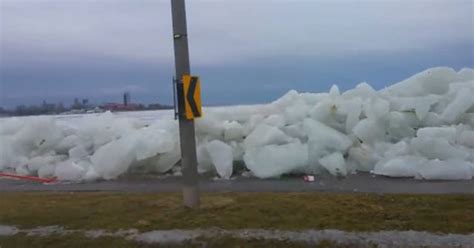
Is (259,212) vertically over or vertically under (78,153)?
under

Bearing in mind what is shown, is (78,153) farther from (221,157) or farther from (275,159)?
(275,159)

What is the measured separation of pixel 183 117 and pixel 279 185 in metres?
2.97

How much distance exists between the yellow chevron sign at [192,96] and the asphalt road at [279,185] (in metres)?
2.30

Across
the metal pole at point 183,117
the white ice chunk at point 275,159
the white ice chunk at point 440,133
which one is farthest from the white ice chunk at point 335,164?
the metal pole at point 183,117

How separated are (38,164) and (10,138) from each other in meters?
2.03

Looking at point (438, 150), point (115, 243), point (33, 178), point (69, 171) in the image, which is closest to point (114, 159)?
point (69, 171)

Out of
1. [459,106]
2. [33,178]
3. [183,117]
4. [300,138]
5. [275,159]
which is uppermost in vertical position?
[183,117]

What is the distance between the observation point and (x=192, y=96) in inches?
253

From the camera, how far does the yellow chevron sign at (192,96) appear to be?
20.9ft

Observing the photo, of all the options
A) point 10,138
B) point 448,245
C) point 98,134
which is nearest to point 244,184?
point 448,245

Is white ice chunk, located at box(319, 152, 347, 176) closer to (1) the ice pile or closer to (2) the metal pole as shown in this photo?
(1) the ice pile

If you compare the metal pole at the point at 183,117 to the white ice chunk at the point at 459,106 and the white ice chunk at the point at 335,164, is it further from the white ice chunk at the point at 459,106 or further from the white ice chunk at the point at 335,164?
the white ice chunk at the point at 459,106

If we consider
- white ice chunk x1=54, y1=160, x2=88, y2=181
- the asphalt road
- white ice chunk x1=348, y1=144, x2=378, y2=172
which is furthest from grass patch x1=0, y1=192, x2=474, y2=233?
white ice chunk x1=54, y1=160, x2=88, y2=181

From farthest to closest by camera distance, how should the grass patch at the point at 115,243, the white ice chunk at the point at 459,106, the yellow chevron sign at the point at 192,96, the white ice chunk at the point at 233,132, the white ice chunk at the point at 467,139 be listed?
the white ice chunk at the point at 233,132 → the white ice chunk at the point at 459,106 → the white ice chunk at the point at 467,139 → the yellow chevron sign at the point at 192,96 → the grass patch at the point at 115,243
